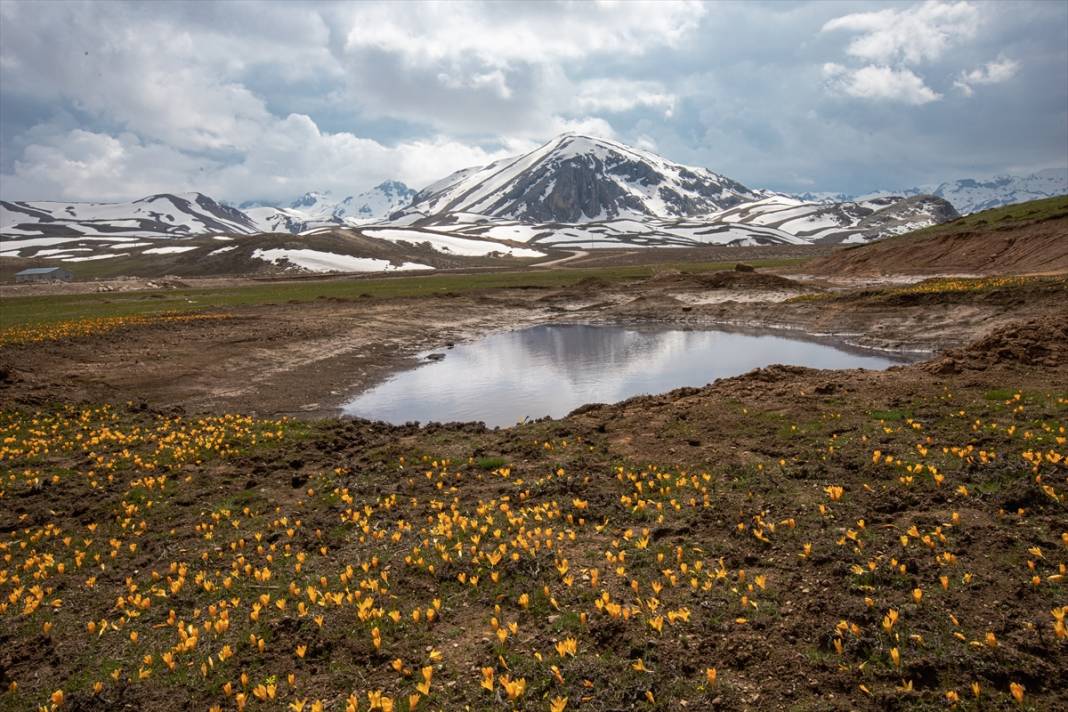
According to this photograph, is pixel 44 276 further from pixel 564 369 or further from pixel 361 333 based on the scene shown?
pixel 564 369

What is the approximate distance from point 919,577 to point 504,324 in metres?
47.7

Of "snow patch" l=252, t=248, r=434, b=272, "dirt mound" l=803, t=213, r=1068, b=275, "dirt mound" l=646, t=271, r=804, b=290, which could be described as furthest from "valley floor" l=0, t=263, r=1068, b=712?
"snow patch" l=252, t=248, r=434, b=272

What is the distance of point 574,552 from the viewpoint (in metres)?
9.87

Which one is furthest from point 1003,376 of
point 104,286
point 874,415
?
point 104,286

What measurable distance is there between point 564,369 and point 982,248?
53683 mm

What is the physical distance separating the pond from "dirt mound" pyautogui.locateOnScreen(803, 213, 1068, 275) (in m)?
29.4

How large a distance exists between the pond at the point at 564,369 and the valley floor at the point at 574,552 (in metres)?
5.79

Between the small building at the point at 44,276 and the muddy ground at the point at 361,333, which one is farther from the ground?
the small building at the point at 44,276

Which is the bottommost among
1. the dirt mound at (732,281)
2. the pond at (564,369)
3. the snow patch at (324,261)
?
the pond at (564,369)

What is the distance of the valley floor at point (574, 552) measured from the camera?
6.67 meters

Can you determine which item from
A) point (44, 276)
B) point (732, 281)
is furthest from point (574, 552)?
point (44, 276)

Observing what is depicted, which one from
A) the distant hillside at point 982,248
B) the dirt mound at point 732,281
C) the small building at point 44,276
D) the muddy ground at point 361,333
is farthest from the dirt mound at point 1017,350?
the small building at point 44,276

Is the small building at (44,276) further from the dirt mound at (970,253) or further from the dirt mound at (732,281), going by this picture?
the dirt mound at (970,253)

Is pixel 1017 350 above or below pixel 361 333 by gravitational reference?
above
